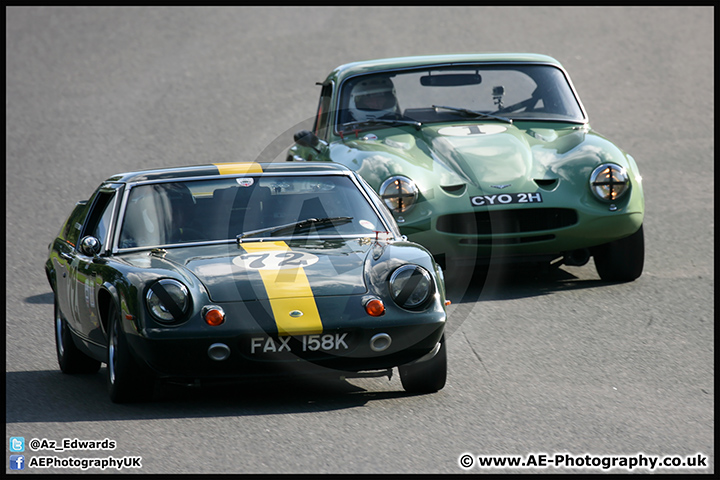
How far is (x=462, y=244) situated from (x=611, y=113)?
990 cm

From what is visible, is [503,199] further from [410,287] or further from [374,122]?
[410,287]

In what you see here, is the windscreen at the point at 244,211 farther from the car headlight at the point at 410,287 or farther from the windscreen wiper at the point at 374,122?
the windscreen wiper at the point at 374,122

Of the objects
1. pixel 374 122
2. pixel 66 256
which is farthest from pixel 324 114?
pixel 66 256

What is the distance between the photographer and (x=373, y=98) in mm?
9734

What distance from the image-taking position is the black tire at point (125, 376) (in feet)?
17.6

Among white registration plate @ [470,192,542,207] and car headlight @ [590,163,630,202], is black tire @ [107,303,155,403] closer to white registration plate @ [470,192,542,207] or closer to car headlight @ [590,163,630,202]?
white registration plate @ [470,192,542,207]

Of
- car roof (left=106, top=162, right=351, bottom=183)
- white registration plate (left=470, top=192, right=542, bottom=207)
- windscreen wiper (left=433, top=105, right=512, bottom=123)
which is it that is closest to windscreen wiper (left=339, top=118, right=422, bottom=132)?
windscreen wiper (left=433, top=105, right=512, bottom=123)

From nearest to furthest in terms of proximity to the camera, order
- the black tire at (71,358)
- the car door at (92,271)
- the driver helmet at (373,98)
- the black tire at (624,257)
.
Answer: the car door at (92,271) → the black tire at (71,358) → the black tire at (624,257) → the driver helmet at (373,98)

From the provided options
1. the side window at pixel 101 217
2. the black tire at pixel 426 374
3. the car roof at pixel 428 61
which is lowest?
the black tire at pixel 426 374

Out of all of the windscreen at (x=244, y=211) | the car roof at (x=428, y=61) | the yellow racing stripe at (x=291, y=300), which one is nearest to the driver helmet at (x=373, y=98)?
the car roof at (x=428, y=61)

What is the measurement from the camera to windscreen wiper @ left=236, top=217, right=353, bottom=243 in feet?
20.0

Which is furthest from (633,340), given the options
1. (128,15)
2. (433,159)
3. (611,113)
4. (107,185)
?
(128,15)

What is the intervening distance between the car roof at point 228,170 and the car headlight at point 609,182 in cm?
262

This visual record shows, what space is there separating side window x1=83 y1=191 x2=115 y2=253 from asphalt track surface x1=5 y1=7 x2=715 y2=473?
0.86 m
